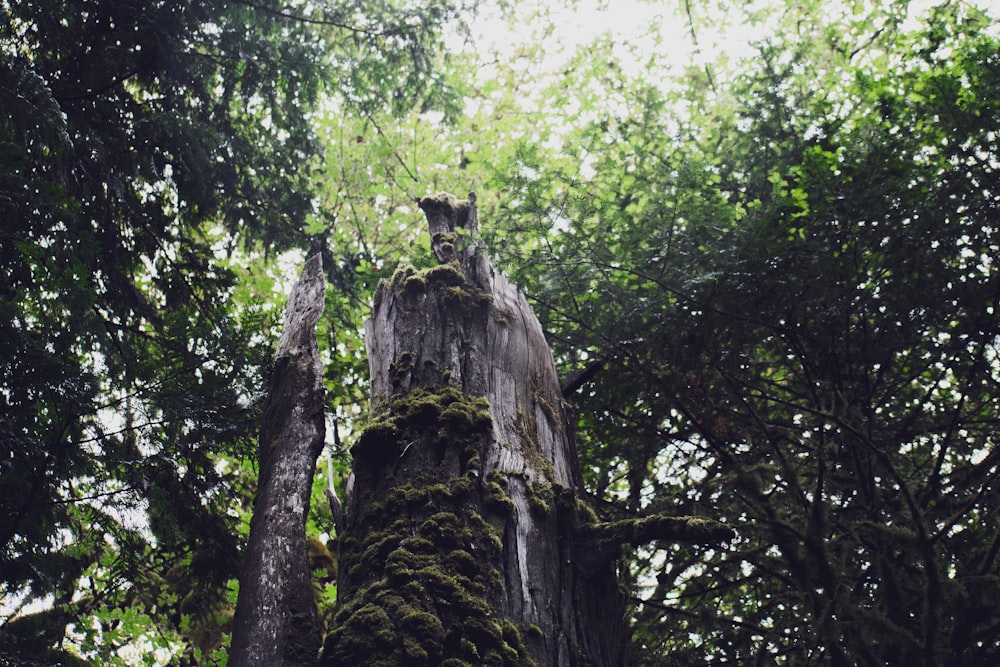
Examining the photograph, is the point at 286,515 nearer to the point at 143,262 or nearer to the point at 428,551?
the point at 428,551

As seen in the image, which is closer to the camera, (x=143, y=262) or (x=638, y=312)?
(x=638, y=312)

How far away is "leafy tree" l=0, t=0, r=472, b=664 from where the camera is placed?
3.59 metres

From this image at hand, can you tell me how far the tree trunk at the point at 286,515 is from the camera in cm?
236

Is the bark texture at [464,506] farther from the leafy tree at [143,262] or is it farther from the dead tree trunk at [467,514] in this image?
the leafy tree at [143,262]

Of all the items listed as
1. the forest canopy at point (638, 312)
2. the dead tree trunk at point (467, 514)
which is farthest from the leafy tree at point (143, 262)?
the dead tree trunk at point (467, 514)

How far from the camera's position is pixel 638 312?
4.86m

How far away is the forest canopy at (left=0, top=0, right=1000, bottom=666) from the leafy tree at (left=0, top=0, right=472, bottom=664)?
0.03m

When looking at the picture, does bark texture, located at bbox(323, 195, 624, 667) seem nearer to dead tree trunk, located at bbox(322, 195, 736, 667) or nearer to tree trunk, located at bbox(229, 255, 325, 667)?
Answer: dead tree trunk, located at bbox(322, 195, 736, 667)

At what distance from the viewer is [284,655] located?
233 centimetres

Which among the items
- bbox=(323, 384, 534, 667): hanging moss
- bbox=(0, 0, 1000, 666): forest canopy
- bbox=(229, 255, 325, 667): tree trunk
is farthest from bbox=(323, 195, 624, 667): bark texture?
bbox=(0, 0, 1000, 666): forest canopy

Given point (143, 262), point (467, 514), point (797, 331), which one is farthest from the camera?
point (143, 262)

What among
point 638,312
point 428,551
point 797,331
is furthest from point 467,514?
point 797,331

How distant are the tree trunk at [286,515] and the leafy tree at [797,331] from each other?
1.80m

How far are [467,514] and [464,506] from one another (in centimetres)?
4
